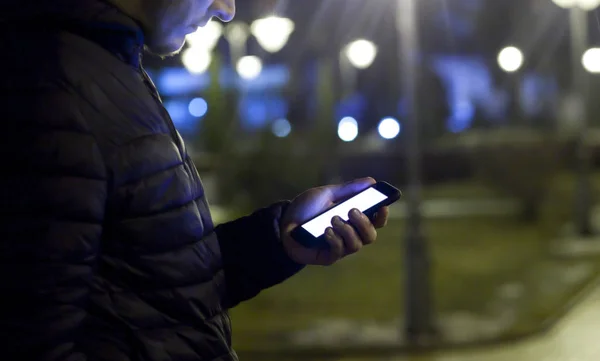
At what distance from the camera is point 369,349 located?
803cm

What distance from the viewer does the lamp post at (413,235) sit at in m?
8.32

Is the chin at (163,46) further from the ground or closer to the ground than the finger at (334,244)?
further from the ground

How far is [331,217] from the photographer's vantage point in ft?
6.23

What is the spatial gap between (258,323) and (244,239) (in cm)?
742

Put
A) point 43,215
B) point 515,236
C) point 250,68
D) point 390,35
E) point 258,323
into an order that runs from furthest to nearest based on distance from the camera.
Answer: point 390,35
point 250,68
point 515,236
point 258,323
point 43,215

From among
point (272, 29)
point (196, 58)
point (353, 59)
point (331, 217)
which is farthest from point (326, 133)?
point (331, 217)

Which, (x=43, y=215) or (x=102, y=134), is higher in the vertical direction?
(x=102, y=134)

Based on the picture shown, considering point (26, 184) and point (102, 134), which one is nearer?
point (26, 184)

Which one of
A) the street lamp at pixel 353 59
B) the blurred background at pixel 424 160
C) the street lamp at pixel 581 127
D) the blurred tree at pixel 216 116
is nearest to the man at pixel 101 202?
the blurred background at pixel 424 160

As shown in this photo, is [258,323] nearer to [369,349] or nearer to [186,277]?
[369,349]

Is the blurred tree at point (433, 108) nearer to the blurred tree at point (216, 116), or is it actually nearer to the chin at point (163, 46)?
the blurred tree at point (216, 116)

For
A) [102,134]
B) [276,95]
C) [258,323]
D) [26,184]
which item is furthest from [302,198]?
[276,95]

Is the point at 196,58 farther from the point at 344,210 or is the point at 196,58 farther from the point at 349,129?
the point at 344,210

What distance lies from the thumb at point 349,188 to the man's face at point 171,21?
1.79 feet
